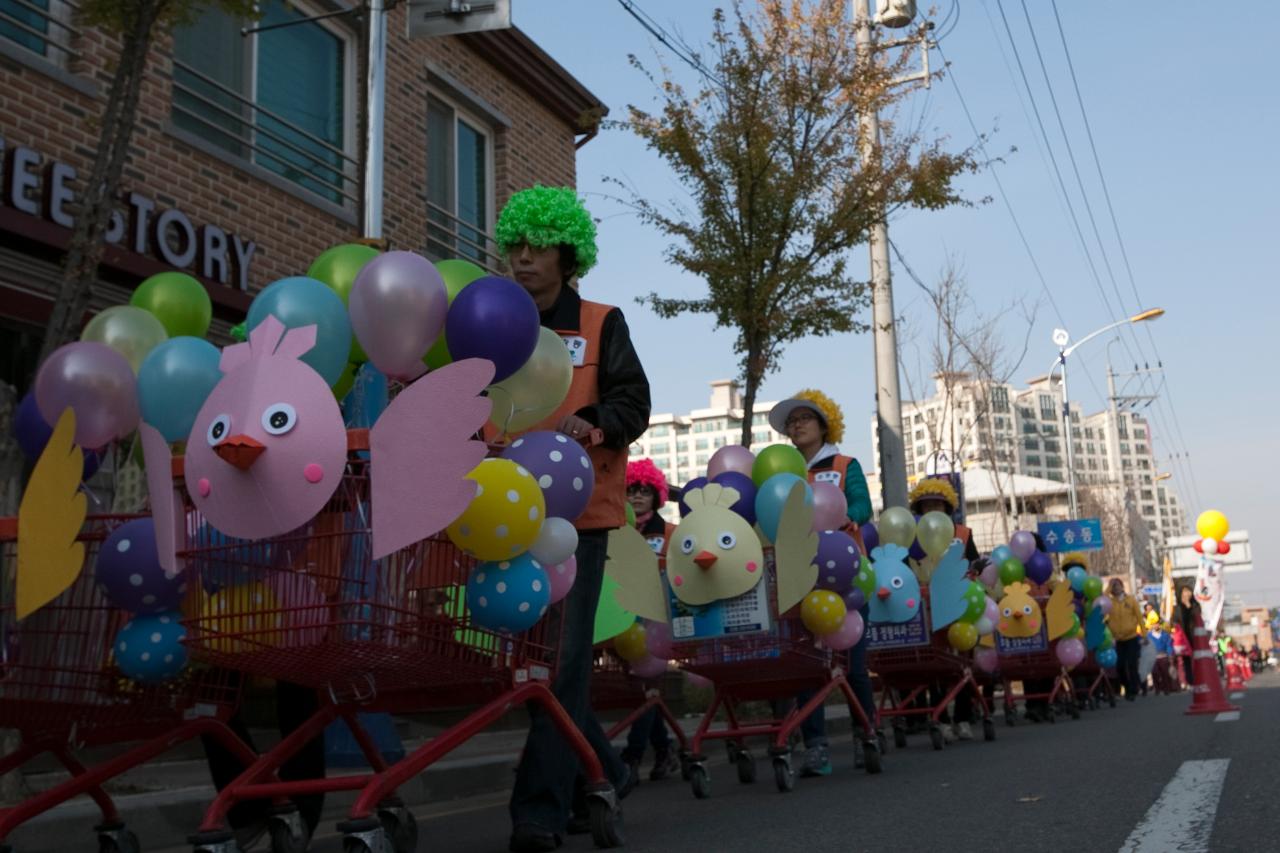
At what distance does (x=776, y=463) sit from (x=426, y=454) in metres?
3.91

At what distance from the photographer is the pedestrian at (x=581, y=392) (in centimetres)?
475

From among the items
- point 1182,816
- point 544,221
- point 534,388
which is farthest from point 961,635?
point 534,388

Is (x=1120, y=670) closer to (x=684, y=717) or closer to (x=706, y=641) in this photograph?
(x=684, y=717)

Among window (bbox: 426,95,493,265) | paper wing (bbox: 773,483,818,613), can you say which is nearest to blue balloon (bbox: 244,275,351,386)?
paper wing (bbox: 773,483,818,613)

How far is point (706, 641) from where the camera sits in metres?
6.85

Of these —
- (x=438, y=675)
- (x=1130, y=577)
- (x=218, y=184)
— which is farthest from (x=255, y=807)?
(x=1130, y=577)

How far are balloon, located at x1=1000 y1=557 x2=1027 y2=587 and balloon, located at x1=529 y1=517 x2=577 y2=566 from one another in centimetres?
918

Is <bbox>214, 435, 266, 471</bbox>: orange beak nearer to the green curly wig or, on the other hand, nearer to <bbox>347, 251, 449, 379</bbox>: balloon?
<bbox>347, 251, 449, 379</bbox>: balloon

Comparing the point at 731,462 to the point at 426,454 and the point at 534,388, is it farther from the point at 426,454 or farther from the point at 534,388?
the point at 426,454

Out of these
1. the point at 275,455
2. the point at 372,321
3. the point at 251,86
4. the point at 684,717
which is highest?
the point at 251,86

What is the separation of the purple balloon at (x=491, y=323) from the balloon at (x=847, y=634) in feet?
11.8

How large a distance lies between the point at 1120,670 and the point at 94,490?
65.6ft

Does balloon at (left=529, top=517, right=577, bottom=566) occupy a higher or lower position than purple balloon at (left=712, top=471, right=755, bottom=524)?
lower

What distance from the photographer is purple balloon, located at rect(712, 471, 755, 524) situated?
23.7ft
